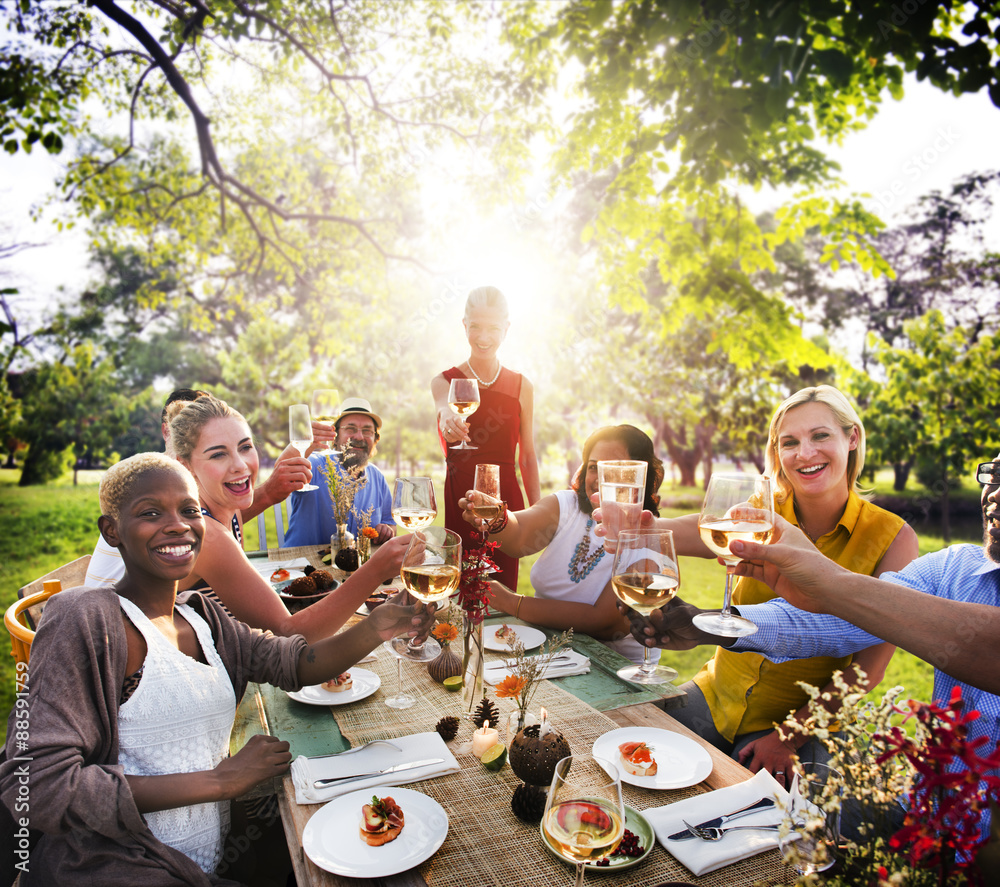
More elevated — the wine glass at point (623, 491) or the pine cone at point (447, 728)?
the wine glass at point (623, 491)

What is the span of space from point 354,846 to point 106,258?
2454 centimetres

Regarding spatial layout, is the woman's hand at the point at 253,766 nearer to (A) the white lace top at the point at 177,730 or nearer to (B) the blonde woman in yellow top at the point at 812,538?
(A) the white lace top at the point at 177,730

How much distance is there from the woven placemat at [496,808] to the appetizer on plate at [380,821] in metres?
0.10

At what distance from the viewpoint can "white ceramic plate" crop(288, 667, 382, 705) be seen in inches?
77.6

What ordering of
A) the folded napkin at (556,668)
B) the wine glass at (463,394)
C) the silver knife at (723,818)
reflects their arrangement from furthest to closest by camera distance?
the wine glass at (463,394) < the folded napkin at (556,668) < the silver knife at (723,818)

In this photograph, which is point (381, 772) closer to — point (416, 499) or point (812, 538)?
point (416, 499)

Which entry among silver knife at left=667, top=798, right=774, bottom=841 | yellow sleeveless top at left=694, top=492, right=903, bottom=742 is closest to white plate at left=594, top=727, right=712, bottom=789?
silver knife at left=667, top=798, right=774, bottom=841

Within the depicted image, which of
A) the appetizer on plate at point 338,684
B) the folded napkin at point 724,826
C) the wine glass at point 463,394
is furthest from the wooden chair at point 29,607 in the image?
the wine glass at point 463,394

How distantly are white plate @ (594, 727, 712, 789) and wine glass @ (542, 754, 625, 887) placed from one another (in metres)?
0.40

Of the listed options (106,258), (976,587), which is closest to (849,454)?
(976,587)

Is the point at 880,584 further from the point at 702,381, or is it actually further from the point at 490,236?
the point at 702,381

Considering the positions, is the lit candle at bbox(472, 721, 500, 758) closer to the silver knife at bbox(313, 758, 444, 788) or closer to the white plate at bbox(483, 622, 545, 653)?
the silver knife at bbox(313, 758, 444, 788)

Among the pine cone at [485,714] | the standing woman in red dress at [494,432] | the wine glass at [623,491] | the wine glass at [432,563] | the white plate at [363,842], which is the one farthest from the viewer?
the standing woman in red dress at [494,432]

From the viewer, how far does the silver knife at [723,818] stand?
53.7 inches
